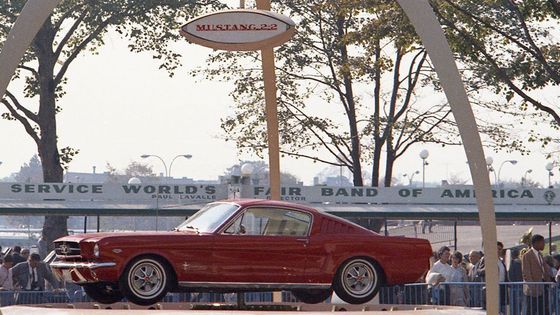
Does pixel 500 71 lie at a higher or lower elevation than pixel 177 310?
higher

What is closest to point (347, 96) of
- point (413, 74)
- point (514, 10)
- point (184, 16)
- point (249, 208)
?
point (413, 74)

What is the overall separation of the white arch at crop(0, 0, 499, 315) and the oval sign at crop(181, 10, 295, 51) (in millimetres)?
2238

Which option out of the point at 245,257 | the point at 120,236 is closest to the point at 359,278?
the point at 245,257

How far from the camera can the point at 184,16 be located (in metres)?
35.9

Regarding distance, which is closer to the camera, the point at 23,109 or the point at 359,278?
the point at 359,278

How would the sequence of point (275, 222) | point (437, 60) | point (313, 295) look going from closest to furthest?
point (437, 60), point (275, 222), point (313, 295)

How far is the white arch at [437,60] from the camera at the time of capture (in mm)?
13048

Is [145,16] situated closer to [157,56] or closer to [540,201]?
[157,56]

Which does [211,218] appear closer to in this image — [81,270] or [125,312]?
[81,270]

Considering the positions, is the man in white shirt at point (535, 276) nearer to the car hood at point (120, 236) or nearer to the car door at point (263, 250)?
the car door at point (263, 250)

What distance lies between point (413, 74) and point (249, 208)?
20.9 meters

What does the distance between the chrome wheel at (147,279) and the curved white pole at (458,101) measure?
3.66m

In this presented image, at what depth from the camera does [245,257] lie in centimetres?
1495

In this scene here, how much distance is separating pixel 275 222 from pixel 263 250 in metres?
0.48
